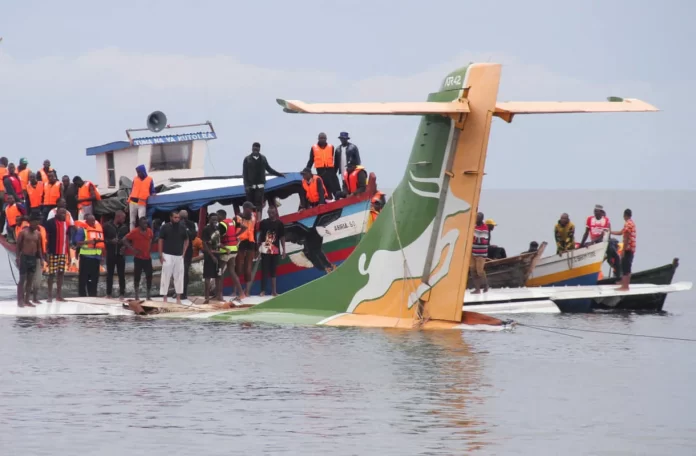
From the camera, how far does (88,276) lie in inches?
→ 1057

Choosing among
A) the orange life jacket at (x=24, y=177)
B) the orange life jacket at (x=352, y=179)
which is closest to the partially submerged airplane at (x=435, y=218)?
the orange life jacket at (x=352, y=179)

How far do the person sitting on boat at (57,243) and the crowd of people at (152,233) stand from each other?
0.02 meters

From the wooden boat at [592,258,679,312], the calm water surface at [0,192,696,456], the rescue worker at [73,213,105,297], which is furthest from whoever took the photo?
the wooden boat at [592,258,679,312]

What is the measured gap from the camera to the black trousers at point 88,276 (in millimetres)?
26453

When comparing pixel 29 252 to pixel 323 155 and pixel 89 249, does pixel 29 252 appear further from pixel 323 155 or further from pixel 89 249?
pixel 323 155

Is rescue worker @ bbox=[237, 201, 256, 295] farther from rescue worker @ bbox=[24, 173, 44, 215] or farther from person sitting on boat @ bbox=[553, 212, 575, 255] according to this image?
person sitting on boat @ bbox=[553, 212, 575, 255]

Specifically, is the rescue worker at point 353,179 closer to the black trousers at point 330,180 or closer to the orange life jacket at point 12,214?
the black trousers at point 330,180

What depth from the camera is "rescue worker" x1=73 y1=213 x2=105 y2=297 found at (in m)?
25.8

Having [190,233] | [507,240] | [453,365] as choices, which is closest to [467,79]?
[453,365]

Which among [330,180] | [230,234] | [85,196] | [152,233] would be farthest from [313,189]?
[85,196]

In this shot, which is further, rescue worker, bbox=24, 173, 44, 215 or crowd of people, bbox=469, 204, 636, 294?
rescue worker, bbox=24, 173, 44, 215

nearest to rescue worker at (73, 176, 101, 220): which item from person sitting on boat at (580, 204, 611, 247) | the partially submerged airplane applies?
the partially submerged airplane

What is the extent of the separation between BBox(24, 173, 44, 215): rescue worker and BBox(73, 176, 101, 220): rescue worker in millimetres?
991

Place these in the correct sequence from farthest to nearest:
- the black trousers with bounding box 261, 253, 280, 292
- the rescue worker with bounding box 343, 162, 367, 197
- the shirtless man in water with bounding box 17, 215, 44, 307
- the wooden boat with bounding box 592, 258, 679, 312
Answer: the wooden boat with bounding box 592, 258, 679, 312
the rescue worker with bounding box 343, 162, 367, 197
the black trousers with bounding box 261, 253, 280, 292
the shirtless man in water with bounding box 17, 215, 44, 307
